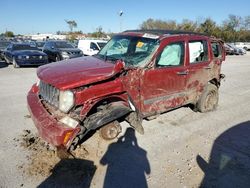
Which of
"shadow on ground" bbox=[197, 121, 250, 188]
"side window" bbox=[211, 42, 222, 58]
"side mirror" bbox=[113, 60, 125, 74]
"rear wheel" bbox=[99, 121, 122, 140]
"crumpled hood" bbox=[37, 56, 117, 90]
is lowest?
"shadow on ground" bbox=[197, 121, 250, 188]

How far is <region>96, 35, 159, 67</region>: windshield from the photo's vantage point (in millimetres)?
4595

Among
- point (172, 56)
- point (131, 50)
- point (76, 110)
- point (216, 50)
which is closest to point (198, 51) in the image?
point (172, 56)

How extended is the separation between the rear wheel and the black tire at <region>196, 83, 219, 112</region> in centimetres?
261

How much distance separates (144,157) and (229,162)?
1418 millimetres

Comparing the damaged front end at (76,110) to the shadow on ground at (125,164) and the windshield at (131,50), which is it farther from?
the windshield at (131,50)

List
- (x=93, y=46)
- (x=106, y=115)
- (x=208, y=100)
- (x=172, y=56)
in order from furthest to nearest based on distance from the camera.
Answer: (x=93, y=46) < (x=208, y=100) < (x=172, y=56) < (x=106, y=115)

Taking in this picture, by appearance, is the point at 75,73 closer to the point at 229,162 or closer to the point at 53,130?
the point at 53,130

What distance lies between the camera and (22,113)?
5.89m

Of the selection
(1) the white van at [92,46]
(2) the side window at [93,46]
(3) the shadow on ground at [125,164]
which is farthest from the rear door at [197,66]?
(2) the side window at [93,46]

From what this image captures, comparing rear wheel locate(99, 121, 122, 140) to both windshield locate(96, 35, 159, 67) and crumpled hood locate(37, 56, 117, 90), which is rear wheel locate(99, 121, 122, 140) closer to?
crumpled hood locate(37, 56, 117, 90)

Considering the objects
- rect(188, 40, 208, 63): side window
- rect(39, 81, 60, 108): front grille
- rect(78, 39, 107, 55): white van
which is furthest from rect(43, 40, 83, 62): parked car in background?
rect(39, 81, 60, 108): front grille

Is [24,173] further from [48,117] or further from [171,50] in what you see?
[171,50]

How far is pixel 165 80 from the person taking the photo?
4852mm

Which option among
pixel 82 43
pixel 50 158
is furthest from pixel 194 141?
pixel 82 43
